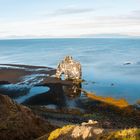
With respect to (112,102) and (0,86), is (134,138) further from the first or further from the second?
(0,86)

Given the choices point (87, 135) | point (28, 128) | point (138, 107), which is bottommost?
point (138, 107)

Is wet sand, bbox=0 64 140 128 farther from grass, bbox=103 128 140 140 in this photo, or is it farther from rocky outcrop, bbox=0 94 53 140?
grass, bbox=103 128 140 140

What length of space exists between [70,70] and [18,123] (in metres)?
70.4

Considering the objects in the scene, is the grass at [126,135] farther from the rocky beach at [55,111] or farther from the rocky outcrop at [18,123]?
the rocky outcrop at [18,123]

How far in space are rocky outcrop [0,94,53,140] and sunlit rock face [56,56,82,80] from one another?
65.2m

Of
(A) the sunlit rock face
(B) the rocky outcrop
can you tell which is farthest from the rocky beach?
(A) the sunlit rock face

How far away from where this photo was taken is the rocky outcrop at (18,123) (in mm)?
20672

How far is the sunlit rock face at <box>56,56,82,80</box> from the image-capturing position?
297 ft

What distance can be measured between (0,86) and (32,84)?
7968 mm

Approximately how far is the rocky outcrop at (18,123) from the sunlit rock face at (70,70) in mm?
65249

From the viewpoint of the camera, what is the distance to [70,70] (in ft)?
301

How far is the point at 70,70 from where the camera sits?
91812 mm

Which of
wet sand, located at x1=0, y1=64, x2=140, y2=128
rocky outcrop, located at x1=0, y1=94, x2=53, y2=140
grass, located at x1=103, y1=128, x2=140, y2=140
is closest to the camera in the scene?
grass, located at x1=103, y1=128, x2=140, y2=140

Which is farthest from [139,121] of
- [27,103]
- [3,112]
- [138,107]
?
[3,112]
